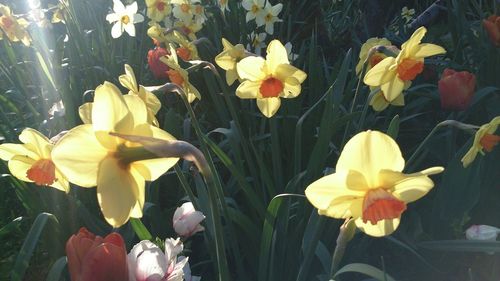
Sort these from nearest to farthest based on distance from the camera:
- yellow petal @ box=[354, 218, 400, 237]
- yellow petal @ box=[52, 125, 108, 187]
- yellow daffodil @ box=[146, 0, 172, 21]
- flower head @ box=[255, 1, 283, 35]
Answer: yellow petal @ box=[52, 125, 108, 187] < yellow petal @ box=[354, 218, 400, 237] < yellow daffodil @ box=[146, 0, 172, 21] < flower head @ box=[255, 1, 283, 35]

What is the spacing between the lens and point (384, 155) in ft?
2.80

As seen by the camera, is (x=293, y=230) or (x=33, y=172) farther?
(x=293, y=230)

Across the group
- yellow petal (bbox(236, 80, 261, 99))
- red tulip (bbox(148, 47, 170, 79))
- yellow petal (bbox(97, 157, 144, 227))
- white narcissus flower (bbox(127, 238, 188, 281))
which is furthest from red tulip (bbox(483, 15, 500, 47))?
yellow petal (bbox(97, 157, 144, 227))

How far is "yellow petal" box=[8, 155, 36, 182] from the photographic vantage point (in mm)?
1247

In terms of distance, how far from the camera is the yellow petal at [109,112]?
80 cm

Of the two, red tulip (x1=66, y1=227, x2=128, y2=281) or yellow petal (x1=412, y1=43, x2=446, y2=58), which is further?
yellow petal (x1=412, y1=43, x2=446, y2=58)

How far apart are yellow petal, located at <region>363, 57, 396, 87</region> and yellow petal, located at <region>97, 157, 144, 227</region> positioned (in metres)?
0.81

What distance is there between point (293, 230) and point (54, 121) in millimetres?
1150

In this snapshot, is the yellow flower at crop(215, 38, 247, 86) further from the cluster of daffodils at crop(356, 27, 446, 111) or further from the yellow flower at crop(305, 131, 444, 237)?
the yellow flower at crop(305, 131, 444, 237)

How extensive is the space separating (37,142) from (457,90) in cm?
132

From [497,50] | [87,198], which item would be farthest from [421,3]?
[87,198]

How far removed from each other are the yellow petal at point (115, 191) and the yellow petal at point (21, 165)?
50 centimetres

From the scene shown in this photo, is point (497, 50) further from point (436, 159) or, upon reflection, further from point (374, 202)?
point (374, 202)

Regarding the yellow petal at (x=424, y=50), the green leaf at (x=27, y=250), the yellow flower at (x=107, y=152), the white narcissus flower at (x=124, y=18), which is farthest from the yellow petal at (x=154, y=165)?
the white narcissus flower at (x=124, y=18)
